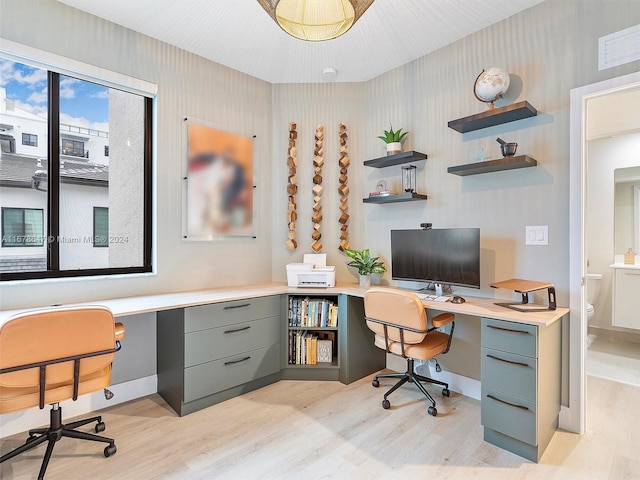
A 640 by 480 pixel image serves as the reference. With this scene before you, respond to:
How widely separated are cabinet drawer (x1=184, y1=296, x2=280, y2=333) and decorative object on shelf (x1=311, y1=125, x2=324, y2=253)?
77 cm

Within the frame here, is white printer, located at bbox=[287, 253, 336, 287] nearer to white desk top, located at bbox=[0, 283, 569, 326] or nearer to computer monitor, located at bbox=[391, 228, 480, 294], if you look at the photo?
white desk top, located at bbox=[0, 283, 569, 326]

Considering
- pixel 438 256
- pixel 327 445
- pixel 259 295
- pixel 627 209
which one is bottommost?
pixel 327 445

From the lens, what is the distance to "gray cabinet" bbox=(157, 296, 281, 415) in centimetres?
227

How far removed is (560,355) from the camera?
2113mm

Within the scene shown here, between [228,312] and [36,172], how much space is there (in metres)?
1.57

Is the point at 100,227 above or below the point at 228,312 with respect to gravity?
above

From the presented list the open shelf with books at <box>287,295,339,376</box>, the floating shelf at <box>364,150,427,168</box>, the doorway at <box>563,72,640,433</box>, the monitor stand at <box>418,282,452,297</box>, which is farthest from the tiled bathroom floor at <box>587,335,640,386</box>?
the floating shelf at <box>364,150,427,168</box>

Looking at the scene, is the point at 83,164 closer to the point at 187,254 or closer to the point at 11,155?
the point at 11,155

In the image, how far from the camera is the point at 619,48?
6.35 ft

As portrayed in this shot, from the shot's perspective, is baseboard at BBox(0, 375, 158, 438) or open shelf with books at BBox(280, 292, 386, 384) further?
open shelf with books at BBox(280, 292, 386, 384)

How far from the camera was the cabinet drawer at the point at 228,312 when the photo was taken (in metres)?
2.27

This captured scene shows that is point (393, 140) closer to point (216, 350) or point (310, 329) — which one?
point (310, 329)


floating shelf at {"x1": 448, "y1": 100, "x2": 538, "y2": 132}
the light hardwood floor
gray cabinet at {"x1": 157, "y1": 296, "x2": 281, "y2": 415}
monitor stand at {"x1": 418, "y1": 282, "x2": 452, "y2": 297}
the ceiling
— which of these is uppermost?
the ceiling

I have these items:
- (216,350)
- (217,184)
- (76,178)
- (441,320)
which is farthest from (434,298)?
(76,178)
